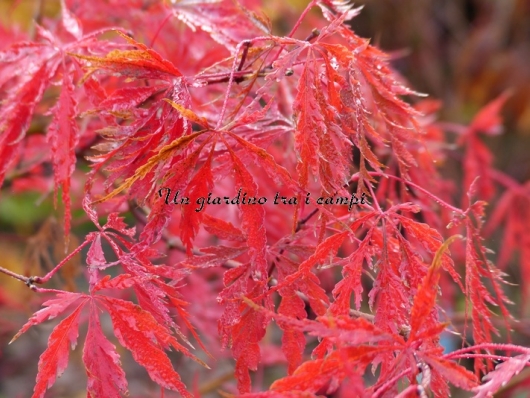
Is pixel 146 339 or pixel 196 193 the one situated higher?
pixel 196 193

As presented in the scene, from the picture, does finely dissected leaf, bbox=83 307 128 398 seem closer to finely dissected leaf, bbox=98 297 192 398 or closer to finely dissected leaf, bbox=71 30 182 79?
finely dissected leaf, bbox=98 297 192 398

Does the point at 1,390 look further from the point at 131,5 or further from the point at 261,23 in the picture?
the point at 261,23

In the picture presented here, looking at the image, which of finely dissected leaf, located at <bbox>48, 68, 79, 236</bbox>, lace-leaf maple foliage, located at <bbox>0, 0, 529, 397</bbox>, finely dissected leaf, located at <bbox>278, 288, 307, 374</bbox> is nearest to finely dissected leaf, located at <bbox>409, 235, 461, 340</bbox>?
lace-leaf maple foliage, located at <bbox>0, 0, 529, 397</bbox>

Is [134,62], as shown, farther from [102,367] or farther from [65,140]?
[102,367]

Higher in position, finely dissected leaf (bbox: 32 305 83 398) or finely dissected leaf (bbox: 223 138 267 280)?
finely dissected leaf (bbox: 223 138 267 280)

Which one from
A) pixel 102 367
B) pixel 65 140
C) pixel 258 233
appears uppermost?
pixel 65 140

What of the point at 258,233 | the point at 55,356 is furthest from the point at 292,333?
the point at 55,356

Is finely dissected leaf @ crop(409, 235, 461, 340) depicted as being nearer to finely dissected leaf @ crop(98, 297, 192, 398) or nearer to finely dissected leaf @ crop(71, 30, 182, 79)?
finely dissected leaf @ crop(98, 297, 192, 398)

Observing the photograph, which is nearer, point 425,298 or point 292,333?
point 425,298

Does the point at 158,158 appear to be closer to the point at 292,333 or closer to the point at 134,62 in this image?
the point at 134,62

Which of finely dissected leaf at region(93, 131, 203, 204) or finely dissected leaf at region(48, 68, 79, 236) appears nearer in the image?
finely dissected leaf at region(93, 131, 203, 204)

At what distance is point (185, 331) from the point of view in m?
1.37

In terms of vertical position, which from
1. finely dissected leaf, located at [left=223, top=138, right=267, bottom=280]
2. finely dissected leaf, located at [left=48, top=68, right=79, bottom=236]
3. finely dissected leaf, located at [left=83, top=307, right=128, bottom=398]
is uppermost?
finely dissected leaf, located at [left=48, top=68, right=79, bottom=236]

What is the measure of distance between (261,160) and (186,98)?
0.10 m
